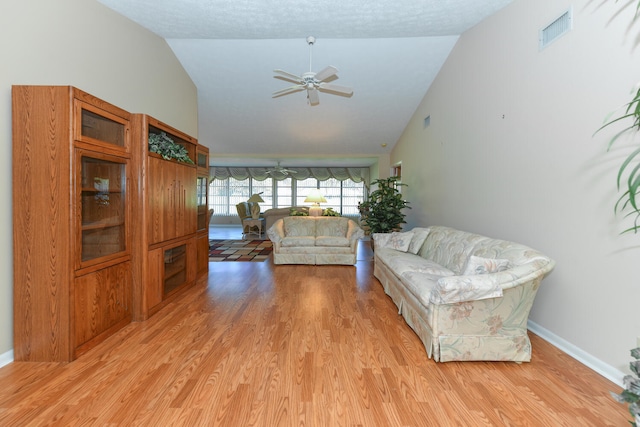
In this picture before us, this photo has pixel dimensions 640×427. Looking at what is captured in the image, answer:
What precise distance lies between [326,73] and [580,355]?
3457mm

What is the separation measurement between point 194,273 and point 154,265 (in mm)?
981

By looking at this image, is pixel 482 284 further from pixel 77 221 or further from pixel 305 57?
pixel 305 57

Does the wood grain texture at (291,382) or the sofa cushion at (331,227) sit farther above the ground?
the sofa cushion at (331,227)

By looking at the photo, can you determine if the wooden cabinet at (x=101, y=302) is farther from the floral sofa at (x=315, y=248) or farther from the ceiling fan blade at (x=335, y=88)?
the ceiling fan blade at (x=335, y=88)

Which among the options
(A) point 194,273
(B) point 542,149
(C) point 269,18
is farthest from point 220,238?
(B) point 542,149

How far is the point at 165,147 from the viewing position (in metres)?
3.25

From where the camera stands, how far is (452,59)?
436cm

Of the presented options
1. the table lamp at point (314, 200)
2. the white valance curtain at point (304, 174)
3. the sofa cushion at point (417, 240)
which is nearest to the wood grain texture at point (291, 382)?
the sofa cushion at point (417, 240)

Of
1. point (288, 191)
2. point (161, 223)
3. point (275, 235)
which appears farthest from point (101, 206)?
point (288, 191)

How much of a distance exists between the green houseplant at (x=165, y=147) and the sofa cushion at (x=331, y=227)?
2.86m

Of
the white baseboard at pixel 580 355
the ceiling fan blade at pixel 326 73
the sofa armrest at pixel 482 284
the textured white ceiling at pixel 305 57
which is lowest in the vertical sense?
the white baseboard at pixel 580 355

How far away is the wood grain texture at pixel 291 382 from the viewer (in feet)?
5.22

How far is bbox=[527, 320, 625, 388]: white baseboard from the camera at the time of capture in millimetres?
1922

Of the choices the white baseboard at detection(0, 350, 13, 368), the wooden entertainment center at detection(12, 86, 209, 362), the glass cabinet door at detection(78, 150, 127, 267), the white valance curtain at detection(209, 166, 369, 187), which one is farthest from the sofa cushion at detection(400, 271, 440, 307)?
the white valance curtain at detection(209, 166, 369, 187)
